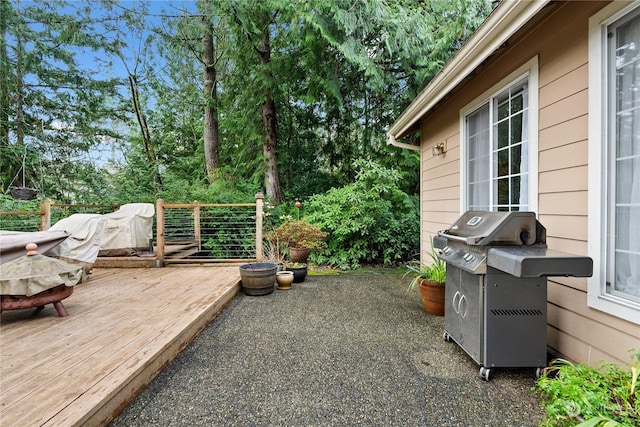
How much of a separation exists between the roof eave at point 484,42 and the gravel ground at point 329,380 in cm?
242

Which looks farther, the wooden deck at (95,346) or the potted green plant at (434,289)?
the potted green plant at (434,289)

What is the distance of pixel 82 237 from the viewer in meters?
3.88

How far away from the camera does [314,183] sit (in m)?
8.61

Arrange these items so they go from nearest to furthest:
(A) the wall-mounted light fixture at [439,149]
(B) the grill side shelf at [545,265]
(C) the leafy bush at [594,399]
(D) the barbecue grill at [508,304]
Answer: (C) the leafy bush at [594,399] < (B) the grill side shelf at [545,265] < (D) the barbecue grill at [508,304] < (A) the wall-mounted light fixture at [439,149]

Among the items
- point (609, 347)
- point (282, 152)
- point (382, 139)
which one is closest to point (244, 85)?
point (282, 152)

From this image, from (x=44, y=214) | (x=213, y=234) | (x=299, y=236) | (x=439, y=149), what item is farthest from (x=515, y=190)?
(x=44, y=214)

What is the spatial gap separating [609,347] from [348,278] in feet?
11.8

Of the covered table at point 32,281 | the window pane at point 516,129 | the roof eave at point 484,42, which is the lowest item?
the covered table at point 32,281

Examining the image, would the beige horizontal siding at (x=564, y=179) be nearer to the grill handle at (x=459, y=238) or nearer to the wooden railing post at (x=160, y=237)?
the grill handle at (x=459, y=238)

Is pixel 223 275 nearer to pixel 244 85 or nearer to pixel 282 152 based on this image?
pixel 282 152

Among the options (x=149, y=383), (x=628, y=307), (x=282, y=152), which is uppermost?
(x=282, y=152)

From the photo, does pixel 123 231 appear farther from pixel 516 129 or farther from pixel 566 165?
pixel 566 165

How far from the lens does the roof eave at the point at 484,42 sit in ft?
6.27

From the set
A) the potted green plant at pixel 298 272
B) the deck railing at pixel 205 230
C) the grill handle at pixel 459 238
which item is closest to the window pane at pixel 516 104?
the grill handle at pixel 459 238
